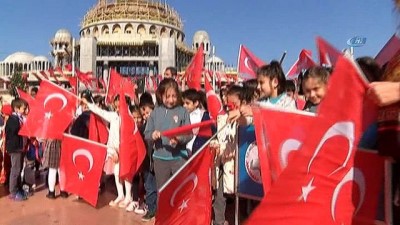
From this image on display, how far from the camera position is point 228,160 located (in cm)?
461

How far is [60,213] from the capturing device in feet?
19.5

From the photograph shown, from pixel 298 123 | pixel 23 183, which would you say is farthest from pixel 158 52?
pixel 298 123

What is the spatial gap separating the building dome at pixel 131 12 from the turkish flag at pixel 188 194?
62.7 m

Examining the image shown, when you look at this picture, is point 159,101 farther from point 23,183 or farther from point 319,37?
point 23,183

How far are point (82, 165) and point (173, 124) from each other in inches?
74.7

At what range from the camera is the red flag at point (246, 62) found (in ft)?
30.5

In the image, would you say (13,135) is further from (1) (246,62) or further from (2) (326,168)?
(2) (326,168)

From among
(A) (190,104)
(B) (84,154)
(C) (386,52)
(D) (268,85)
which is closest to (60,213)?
(B) (84,154)

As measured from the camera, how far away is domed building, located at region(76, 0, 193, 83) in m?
56.0

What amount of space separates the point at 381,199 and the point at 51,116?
5.06 metres

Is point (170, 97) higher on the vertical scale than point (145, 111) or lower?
higher

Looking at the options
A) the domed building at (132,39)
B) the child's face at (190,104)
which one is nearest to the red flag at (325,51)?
the child's face at (190,104)

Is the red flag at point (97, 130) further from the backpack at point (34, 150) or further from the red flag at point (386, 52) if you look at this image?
the red flag at point (386, 52)

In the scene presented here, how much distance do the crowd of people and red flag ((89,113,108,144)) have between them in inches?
4.6
